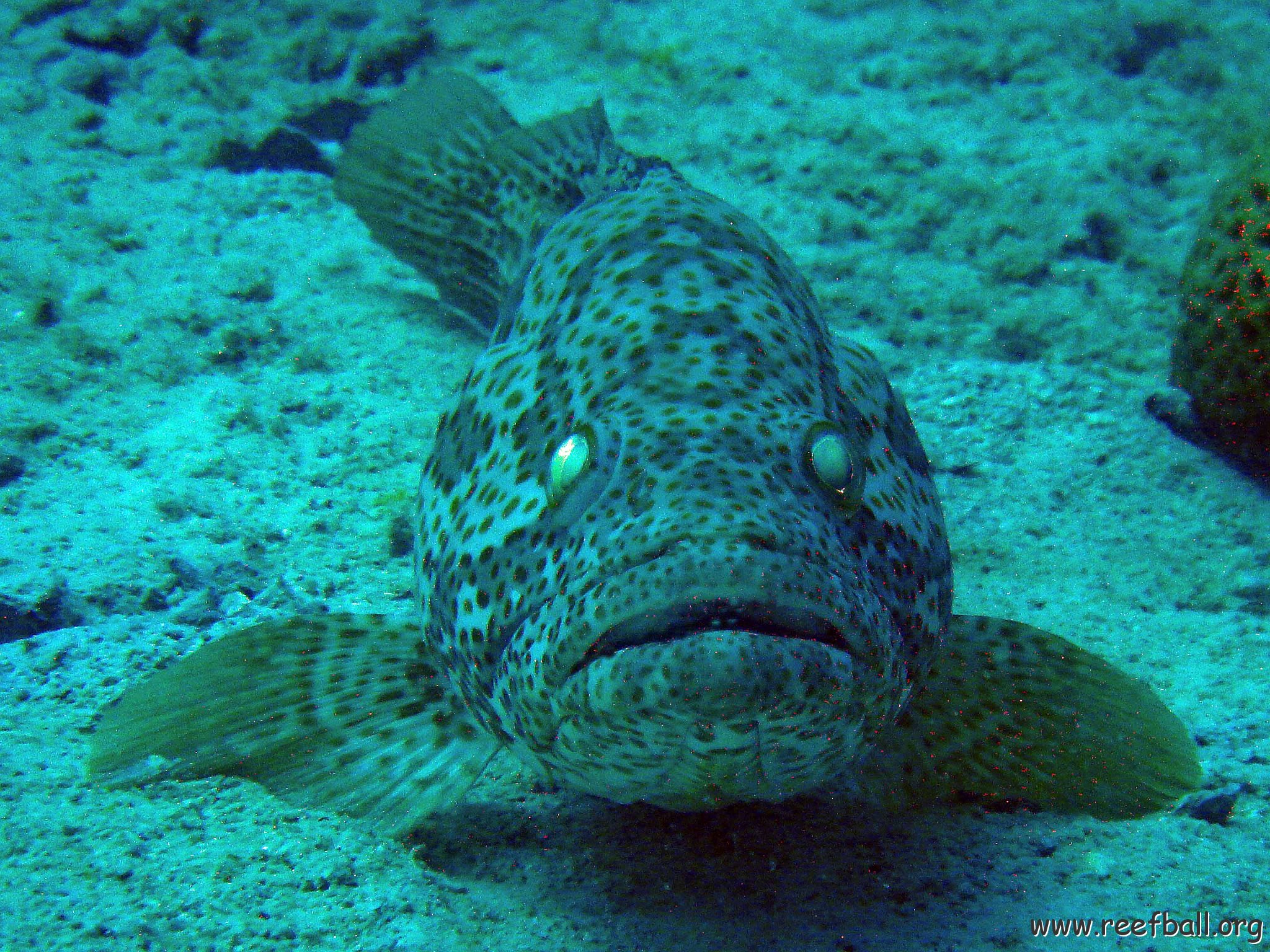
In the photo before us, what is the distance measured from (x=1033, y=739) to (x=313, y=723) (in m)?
2.17

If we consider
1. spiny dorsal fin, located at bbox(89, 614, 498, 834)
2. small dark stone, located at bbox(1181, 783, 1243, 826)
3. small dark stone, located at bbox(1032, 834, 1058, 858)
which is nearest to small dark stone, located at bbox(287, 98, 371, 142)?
spiny dorsal fin, located at bbox(89, 614, 498, 834)

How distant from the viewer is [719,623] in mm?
1745

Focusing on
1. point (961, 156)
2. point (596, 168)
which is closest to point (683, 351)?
point (596, 168)

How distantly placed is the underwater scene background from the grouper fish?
17 centimetres

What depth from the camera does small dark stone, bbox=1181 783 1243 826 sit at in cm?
256

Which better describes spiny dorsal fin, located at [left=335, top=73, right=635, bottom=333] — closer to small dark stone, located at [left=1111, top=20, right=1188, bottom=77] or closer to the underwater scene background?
the underwater scene background

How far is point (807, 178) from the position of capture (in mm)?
5965

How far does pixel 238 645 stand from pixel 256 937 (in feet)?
3.03

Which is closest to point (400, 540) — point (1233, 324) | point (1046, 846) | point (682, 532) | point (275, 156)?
point (682, 532)

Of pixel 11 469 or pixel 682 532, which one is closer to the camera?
pixel 682 532

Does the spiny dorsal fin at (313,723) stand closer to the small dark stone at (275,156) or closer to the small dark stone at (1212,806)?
the small dark stone at (1212,806)

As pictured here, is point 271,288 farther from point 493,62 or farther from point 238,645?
point 493,62

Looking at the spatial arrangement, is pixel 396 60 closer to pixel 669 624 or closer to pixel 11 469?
pixel 11 469

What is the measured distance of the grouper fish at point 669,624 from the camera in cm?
179
